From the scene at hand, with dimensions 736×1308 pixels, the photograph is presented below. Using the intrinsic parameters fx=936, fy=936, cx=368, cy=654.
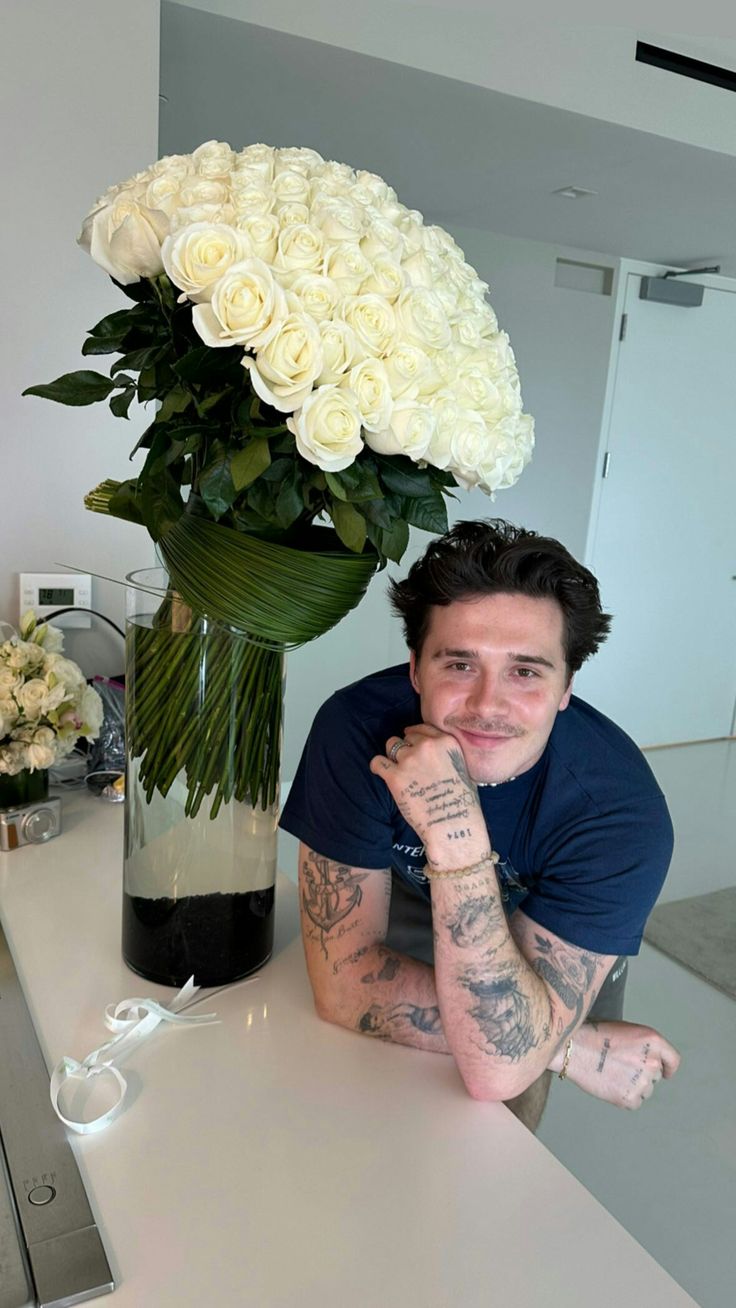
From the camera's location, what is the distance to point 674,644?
4773 millimetres

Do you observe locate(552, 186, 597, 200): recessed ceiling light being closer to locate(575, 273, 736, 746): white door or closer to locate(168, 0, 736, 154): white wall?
locate(168, 0, 736, 154): white wall

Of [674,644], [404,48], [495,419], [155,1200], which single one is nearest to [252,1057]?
[155,1200]

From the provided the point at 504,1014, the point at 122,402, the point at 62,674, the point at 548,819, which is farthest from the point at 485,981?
the point at 62,674

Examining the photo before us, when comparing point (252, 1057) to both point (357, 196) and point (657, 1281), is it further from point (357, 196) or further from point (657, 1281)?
point (357, 196)

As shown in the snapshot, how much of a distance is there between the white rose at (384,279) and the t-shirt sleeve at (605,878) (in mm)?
686

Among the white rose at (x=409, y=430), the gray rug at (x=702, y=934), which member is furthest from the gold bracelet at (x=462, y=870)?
the gray rug at (x=702, y=934)

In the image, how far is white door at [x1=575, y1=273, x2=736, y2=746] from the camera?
436 cm

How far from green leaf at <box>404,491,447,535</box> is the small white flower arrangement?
761 millimetres

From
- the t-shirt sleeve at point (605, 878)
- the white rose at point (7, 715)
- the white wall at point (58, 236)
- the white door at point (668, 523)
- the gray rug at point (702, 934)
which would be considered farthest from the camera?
the white door at point (668, 523)

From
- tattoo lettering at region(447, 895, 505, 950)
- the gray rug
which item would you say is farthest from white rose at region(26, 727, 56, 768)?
the gray rug

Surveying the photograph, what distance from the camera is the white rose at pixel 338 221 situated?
2.55 feet

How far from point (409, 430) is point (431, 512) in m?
0.11

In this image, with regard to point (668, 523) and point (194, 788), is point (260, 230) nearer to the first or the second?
point (194, 788)

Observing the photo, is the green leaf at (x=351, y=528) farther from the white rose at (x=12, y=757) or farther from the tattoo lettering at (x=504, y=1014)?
the white rose at (x=12, y=757)
